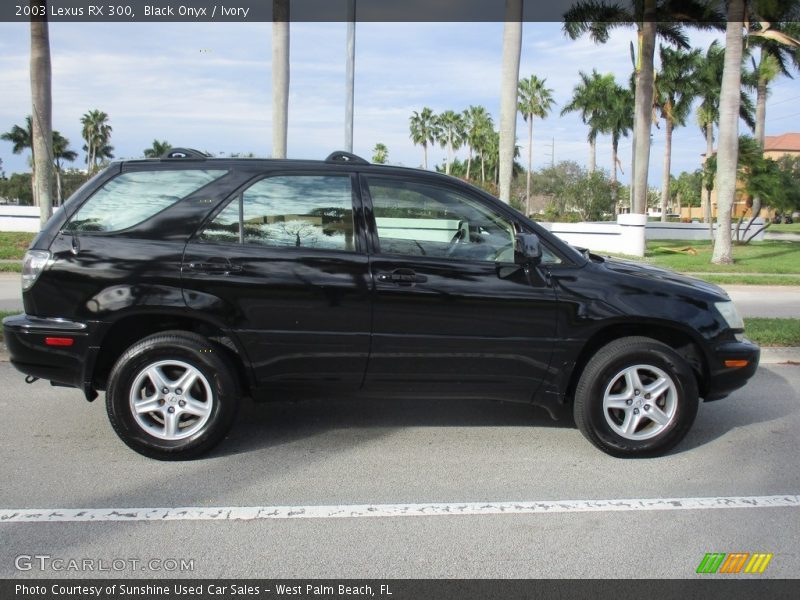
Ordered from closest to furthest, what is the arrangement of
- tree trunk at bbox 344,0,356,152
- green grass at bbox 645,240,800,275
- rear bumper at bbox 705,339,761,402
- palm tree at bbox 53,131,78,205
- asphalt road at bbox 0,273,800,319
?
1. rear bumper at bbox 705,339,761,402
2. asphalt road at bbox 0,273,800,319
3. tree trunk at bbox 344,0,356,152
4. green grass at bbox 645,240,800,275
5. palm tree at bbox 53,131,78,205

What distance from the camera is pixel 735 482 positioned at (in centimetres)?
420

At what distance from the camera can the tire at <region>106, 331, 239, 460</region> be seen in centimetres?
425

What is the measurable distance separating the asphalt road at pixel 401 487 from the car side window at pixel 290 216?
1372 millimetres

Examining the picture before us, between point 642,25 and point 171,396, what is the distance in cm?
2347

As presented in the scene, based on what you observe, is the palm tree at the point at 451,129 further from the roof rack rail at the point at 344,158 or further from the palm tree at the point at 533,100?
the roof rack rail at the point at 344,158

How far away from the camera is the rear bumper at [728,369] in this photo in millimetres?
4605

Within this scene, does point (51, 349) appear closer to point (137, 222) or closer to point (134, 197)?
point (137, 222)

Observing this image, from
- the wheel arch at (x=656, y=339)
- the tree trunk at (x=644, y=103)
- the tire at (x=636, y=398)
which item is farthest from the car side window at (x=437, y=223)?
the tree trunk at (x=644, y=103)

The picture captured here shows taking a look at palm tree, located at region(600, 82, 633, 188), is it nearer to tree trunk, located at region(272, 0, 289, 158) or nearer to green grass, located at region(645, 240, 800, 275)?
green grass, located at region(645, 240, 800, 275)
